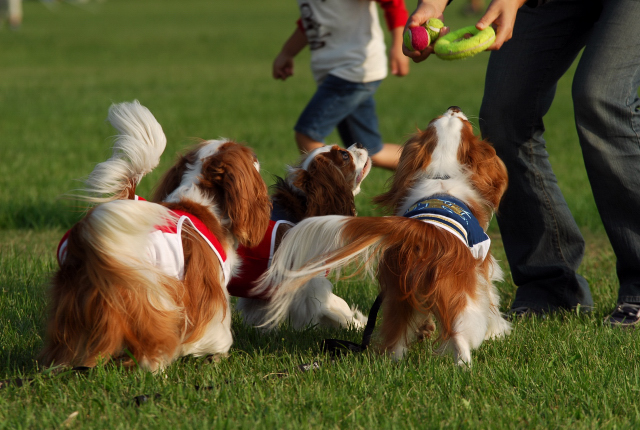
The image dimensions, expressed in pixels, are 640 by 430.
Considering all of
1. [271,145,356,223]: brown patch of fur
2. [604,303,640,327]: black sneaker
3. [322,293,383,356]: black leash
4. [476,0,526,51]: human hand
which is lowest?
[604,303,640,327]: black sneaker

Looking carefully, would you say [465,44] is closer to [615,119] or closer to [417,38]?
[417,38]

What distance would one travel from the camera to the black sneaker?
3695 millimetres

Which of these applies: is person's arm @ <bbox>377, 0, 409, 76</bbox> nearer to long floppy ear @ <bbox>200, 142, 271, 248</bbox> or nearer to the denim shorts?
the denim shorts

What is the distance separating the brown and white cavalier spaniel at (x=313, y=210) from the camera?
147 inches

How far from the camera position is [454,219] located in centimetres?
313

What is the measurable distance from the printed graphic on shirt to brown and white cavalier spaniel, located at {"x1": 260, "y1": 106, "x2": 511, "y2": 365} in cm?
253

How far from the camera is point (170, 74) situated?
713 inches

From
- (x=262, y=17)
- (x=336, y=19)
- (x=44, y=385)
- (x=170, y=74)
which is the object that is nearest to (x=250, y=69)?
(x=170, y=74)

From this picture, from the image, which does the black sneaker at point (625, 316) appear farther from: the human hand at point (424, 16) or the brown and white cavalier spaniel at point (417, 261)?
the human hand at point (424, 16)

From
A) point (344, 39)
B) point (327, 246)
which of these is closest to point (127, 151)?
point (327, 246)

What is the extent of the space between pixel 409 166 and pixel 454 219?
479 millimetres

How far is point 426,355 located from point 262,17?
37749 mm

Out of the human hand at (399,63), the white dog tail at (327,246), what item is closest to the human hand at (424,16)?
the white dog tail at (327,246)

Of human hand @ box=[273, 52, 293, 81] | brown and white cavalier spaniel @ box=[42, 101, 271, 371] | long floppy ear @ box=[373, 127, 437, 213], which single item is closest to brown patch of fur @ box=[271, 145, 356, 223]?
long floppy ear @ box=[373, 127, 437, 213]
